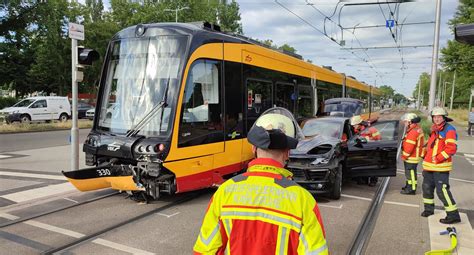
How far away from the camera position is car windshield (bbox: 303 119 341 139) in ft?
29.4

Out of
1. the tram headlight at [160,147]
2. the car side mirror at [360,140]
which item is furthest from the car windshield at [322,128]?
the tram headlight at [160,147]

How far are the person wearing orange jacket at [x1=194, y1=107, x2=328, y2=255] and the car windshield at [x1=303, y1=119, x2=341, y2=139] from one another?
7.04 metres

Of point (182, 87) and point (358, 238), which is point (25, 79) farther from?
point (358, 238)

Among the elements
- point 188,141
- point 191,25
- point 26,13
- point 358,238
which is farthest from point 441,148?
point 26,13

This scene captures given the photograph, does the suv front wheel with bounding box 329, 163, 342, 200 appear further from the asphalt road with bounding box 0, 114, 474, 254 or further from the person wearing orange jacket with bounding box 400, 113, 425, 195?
the person wearing orange jacket with bounding box 400, 113, 425, 195

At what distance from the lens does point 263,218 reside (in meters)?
1.84

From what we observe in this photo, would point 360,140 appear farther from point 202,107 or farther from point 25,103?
point 25,103

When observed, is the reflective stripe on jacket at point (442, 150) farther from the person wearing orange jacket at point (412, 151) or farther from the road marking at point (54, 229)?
the road marking at point (54, 229)

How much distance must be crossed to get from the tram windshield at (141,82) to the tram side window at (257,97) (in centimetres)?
234

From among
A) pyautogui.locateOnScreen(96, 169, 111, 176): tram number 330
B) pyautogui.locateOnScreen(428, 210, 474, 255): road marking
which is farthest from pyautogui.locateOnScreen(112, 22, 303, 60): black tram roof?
pyautogui.locateOnScreen(428, 210, 474, 255): road marking

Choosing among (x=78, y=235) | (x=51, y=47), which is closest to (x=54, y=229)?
(x=78, y=235)

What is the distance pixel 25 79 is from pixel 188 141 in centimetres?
4289

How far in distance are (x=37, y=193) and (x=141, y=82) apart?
Result: 3.03 metres

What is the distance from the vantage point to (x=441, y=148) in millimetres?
6258
